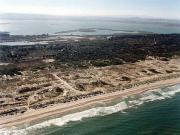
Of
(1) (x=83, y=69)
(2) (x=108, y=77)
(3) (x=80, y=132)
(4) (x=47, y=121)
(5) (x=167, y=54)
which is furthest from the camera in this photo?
(5) (x=167, y=54)

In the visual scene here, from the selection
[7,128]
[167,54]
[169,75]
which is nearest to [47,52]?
[167,54]

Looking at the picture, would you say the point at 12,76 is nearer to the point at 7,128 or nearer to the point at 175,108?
the point at 7,128

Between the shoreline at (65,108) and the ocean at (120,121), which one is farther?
the shoreline at (65,108)

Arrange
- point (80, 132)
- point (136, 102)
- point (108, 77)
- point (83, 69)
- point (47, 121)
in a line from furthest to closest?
point (83, 69) → point (108, 77) → point (136, 102) → point (47, 121) → point (80, 132)

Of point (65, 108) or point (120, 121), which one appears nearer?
point (120, 121)

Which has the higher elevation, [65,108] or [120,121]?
[65,108]
